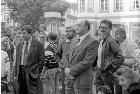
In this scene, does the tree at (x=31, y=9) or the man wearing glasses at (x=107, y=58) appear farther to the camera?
the tree at (x=31, y=9)

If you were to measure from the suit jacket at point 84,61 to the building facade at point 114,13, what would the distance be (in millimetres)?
24444

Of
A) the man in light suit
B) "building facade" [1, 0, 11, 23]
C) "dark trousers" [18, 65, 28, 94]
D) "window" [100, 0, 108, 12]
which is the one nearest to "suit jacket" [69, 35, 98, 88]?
the man in light suit

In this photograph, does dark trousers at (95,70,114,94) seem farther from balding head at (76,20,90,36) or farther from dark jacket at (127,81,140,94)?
dark jacket at (127,81,140,94)

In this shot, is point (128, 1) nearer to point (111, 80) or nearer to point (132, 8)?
point (132, 8)

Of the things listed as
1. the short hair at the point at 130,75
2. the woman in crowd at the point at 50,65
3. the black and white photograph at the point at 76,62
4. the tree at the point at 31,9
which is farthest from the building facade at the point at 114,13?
the short hair at the point at 130,75

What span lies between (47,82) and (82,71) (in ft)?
10.1

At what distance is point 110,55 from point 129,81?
1899 millimetres

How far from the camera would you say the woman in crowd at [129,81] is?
399 centimetres

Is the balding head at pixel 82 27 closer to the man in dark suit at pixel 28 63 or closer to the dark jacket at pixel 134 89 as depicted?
the man in dark suit at pixel 28 63

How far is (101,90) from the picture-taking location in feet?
17.8

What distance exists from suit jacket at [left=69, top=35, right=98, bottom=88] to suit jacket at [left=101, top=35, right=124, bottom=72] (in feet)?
0.76

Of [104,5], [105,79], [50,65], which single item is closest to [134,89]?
[105,79]

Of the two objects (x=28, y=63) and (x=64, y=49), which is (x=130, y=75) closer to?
(x=28, y=63)

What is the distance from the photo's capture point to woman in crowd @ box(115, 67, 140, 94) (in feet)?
13.1
